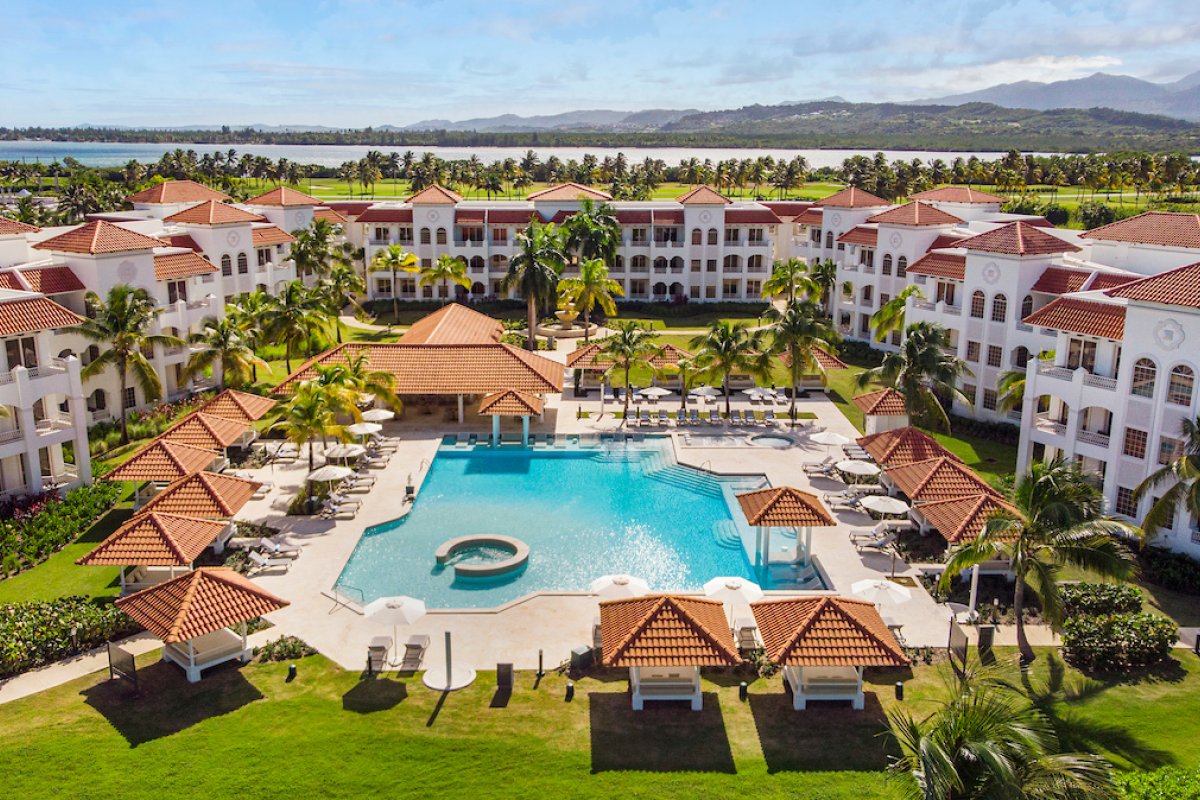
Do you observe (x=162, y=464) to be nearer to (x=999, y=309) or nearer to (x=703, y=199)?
(x=999, y=309)

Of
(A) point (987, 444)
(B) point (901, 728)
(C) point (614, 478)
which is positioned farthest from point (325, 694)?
(A) point (987, 444)

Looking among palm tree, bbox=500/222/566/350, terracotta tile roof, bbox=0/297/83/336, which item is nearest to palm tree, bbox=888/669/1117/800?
terracotta tile roof, bbox=0/297/83/336

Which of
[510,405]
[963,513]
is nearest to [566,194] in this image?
[510,405]

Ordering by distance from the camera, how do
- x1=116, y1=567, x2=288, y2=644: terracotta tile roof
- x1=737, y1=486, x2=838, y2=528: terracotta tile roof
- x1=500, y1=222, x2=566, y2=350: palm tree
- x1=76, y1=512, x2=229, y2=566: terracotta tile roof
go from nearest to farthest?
1. x1=116, y1=567, x2=288, y2=644: terracotta tile roof
2. x1=76, y1=512, x2=229, y2=566: terracotta tile roof
3. x1=737, y1=486, x2=838, y2=528: terracotta tile roof
4. x1=500, y1=222, x2=566, y2=350: palm tree

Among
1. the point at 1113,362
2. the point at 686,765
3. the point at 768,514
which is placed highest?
the point at 1113,362

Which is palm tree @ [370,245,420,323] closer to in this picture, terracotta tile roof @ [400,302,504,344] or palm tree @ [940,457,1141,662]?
terracotta tile roof @ [400,302,504,344]

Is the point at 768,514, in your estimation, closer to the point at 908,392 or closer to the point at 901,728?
the point at 908,392

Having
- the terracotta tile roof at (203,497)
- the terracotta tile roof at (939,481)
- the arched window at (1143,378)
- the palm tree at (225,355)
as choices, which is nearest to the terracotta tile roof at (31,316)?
the palm tree at (225,355)
